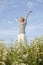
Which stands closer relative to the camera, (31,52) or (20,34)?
(31,52)

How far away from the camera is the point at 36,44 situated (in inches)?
280

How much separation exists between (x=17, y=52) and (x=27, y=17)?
4.58 meters

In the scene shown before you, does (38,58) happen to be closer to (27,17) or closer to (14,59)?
(14,59)

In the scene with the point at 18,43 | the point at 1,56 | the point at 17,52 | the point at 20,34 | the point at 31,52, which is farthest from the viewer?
the point at 20,34

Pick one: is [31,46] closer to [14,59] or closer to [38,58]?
[38,58]

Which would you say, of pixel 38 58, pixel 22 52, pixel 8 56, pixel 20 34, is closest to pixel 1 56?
pixel 8 56

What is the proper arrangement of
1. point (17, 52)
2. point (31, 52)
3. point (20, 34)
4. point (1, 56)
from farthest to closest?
point (20, 34), point (31, 52), point (17, 52), point (1, 56)

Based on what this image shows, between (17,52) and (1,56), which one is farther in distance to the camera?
(17,52)

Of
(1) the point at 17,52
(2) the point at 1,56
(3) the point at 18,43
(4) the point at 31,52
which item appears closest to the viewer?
(2) the point at 1,56

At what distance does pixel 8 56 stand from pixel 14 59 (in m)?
0.16

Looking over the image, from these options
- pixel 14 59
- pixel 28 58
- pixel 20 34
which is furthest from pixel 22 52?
Answer: pixel 20 34

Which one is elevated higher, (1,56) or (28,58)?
(1,56)

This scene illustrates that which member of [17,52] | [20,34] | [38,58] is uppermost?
[17,52]

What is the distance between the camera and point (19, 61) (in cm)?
584
